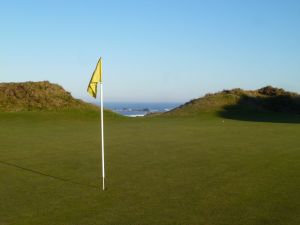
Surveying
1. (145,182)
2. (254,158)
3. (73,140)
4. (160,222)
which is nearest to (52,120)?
(73,140)

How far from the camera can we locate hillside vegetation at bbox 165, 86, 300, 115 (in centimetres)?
4441

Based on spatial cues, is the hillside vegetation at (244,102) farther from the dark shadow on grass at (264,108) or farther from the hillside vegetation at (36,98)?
the hillside vegetation at (36,98)

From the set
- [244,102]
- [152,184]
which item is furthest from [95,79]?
[244,102]

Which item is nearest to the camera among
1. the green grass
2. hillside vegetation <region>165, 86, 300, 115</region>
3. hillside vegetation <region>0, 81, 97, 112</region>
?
the green grass

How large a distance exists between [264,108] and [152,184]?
40.0 m

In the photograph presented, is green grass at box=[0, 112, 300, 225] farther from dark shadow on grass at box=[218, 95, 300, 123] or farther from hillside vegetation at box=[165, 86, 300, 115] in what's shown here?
hillside vegetation at box=[165, 86, 300, 115]

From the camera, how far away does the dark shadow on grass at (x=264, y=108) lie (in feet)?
139

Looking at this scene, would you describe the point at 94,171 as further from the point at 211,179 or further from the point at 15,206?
the point at 15,206

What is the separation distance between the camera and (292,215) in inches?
280

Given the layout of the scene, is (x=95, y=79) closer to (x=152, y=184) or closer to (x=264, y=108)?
(x=152, y=184)

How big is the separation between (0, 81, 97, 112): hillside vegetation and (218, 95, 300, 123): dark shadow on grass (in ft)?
44.4

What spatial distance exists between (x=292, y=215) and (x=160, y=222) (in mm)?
2153

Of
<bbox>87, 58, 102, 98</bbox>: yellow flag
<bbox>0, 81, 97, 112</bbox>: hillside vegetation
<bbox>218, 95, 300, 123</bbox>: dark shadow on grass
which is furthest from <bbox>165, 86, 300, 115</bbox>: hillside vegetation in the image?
<bbox>87, 58, 102, 98</bbox>: yellow flag

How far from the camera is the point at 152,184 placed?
9547mm
